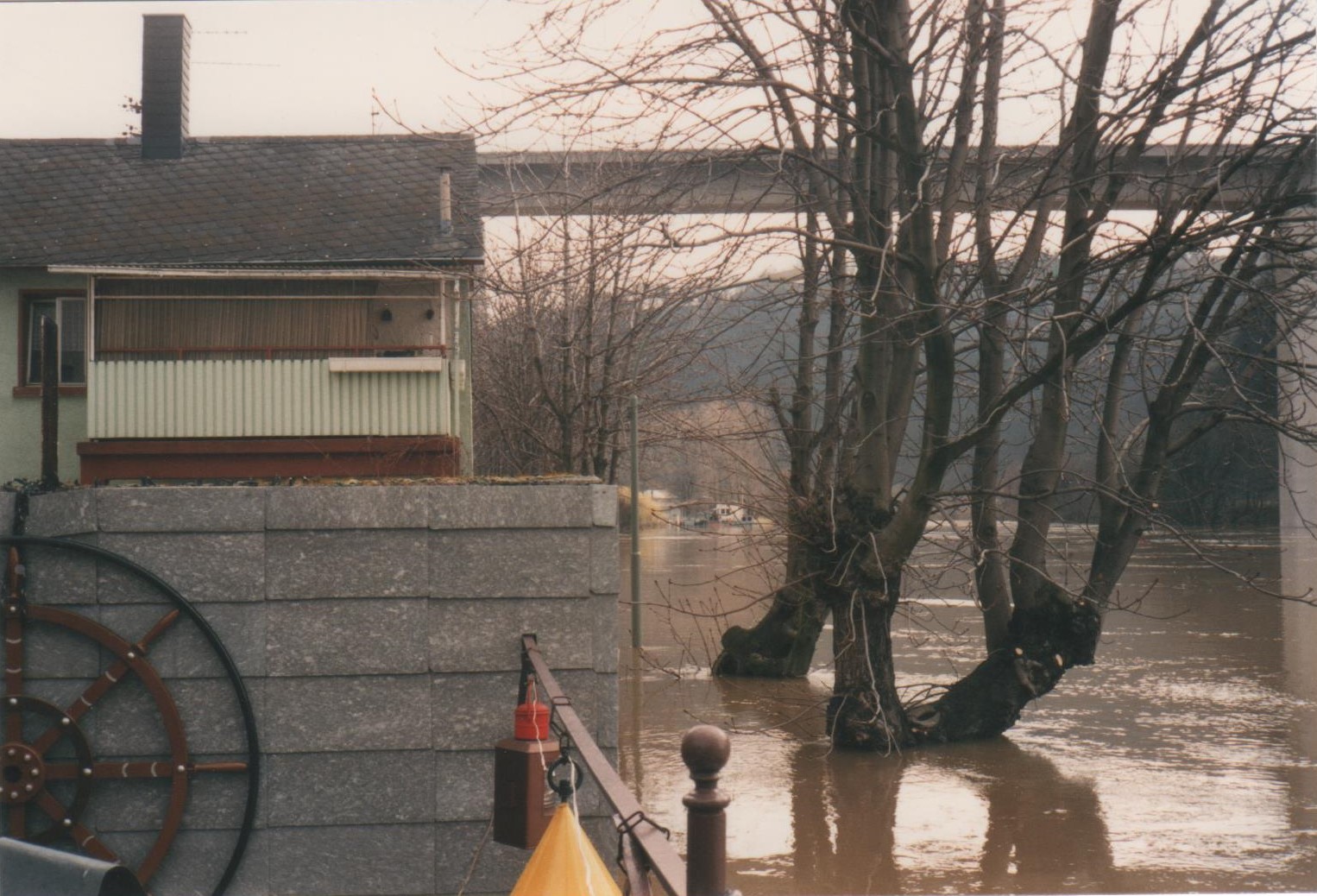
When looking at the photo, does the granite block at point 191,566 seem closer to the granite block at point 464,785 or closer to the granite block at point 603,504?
the granite block at point 464,785

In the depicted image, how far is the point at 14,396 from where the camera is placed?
52.6 feet

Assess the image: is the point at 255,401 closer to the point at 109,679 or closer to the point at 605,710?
the point at 109,679

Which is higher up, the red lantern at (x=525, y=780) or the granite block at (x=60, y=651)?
the granite block at (x=60, y=651)

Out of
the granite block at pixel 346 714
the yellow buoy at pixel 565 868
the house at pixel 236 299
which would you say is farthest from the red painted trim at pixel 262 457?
the yellow buoy at pixel 565 868

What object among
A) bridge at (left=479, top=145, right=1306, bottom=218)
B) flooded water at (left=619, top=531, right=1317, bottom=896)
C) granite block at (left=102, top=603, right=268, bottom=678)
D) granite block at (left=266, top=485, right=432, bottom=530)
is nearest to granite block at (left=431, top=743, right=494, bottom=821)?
granite block at (left=102, top=603, right=268, bottom=678)

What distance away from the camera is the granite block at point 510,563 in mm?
5102

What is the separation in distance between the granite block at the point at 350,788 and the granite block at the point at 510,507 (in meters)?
0.91

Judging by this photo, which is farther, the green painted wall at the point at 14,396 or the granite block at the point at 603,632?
the green painted wall at the point at 14,396

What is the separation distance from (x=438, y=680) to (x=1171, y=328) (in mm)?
7441

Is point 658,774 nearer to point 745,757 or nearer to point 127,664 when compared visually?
point 745,757

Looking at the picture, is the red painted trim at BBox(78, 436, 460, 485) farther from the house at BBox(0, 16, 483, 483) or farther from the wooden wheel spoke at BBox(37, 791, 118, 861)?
the wooden wheel spoke at BBox(37, 791, 118, 861)

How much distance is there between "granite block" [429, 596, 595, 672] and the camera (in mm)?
5086

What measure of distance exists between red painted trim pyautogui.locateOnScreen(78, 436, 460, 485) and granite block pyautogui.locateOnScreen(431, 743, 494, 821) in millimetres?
8835

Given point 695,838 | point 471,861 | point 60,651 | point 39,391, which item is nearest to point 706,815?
point 695,838
